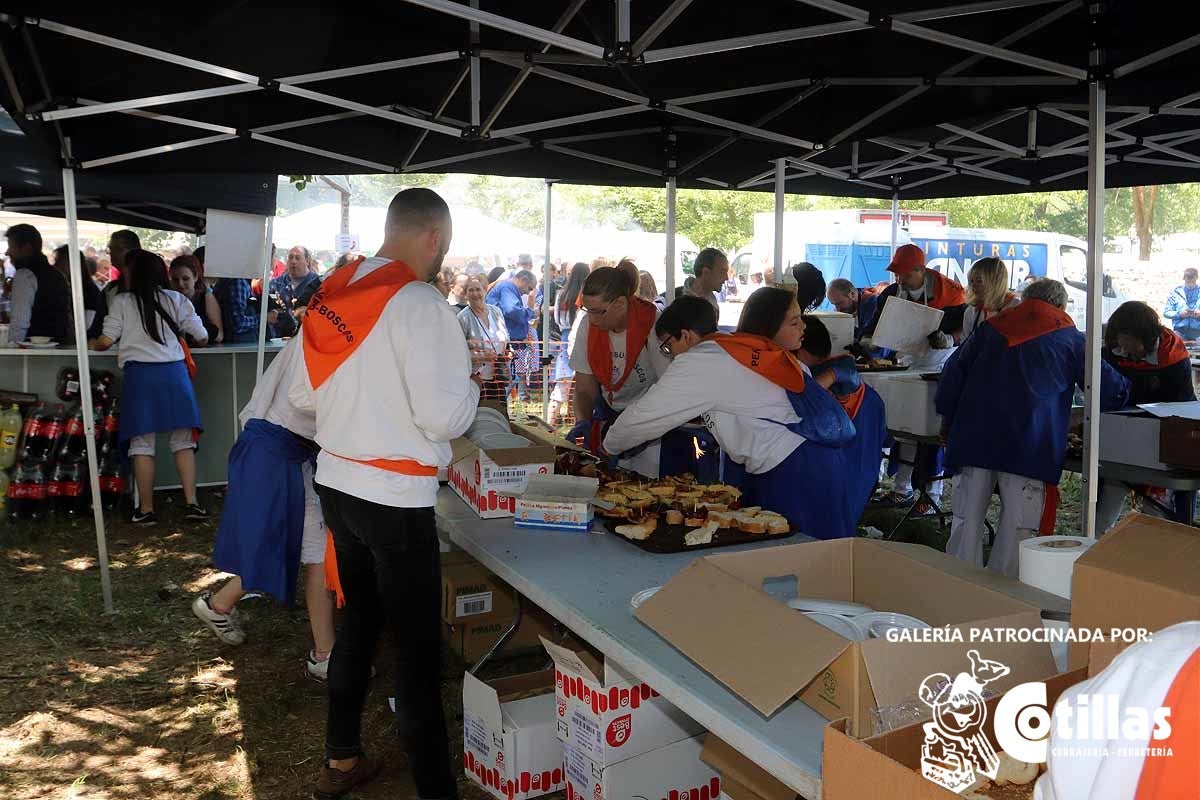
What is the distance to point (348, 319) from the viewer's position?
2344mm

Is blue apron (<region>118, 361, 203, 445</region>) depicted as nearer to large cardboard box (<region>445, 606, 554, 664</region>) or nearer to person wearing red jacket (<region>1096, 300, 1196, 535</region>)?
large cardboard box (<region>445, 606, 554, 664</region>)

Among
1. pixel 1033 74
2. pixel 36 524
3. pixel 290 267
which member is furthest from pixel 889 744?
pixel 290 267

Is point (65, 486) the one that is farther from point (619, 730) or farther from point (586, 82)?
point (619, 730)

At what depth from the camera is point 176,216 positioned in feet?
30.5

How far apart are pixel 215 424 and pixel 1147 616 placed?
22.9ft

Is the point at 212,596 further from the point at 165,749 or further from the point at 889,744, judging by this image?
the point at 889,744

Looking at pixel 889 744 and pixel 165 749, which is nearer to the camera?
pixel 889 744

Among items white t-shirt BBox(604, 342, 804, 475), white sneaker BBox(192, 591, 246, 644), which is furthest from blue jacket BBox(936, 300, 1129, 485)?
Answer: white sneaker BBox(192, 591, 246, 644)

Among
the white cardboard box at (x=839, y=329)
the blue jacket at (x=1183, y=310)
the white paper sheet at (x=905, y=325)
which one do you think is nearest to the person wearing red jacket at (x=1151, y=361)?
the white paper sheet at (x=905, y=325)

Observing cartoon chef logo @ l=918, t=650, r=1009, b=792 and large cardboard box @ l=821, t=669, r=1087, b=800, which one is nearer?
large cardboard box @ l=821, t=669, r=1087, b=800

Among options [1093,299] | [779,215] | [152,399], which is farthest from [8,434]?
[1093,299]

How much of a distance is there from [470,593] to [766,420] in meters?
1.31

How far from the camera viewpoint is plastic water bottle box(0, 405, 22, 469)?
6328 mm

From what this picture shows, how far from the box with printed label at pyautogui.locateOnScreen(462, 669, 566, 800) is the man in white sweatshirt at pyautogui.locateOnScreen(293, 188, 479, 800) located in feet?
0.69
